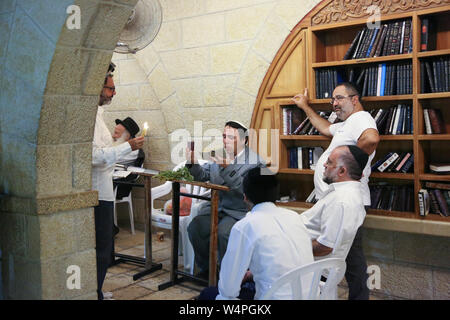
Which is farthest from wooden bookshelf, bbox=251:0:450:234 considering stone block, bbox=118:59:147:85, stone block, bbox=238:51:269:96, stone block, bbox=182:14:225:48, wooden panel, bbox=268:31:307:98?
stone block, bbox=118:59:147:85

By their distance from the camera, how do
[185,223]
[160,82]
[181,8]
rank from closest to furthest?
1. [185,223]
2. [181,8]
3. [160,82]

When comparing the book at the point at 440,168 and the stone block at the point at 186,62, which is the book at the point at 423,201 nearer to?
the book at the point at 440,168

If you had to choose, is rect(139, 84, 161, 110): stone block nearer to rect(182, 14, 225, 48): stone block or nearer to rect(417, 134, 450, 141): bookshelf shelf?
rect(182, 14, 225, 48): stone block

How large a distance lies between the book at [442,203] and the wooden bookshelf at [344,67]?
0.05 metres

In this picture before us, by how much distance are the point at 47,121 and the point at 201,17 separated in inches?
113

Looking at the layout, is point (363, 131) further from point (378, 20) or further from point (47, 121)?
point (47, 121)

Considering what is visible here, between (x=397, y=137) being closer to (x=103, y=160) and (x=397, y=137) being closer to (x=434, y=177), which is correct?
(x=434, y=177)

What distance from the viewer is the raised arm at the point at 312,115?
3.61 metres

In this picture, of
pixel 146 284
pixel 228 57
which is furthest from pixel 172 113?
pixel 146 284

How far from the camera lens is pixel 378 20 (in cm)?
343

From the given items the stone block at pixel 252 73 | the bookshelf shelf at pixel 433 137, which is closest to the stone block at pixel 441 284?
the bookshelf shelf at pixel 433 137

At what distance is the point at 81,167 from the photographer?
2.35 m

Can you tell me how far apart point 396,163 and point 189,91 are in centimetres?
232

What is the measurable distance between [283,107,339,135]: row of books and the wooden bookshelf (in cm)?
5
